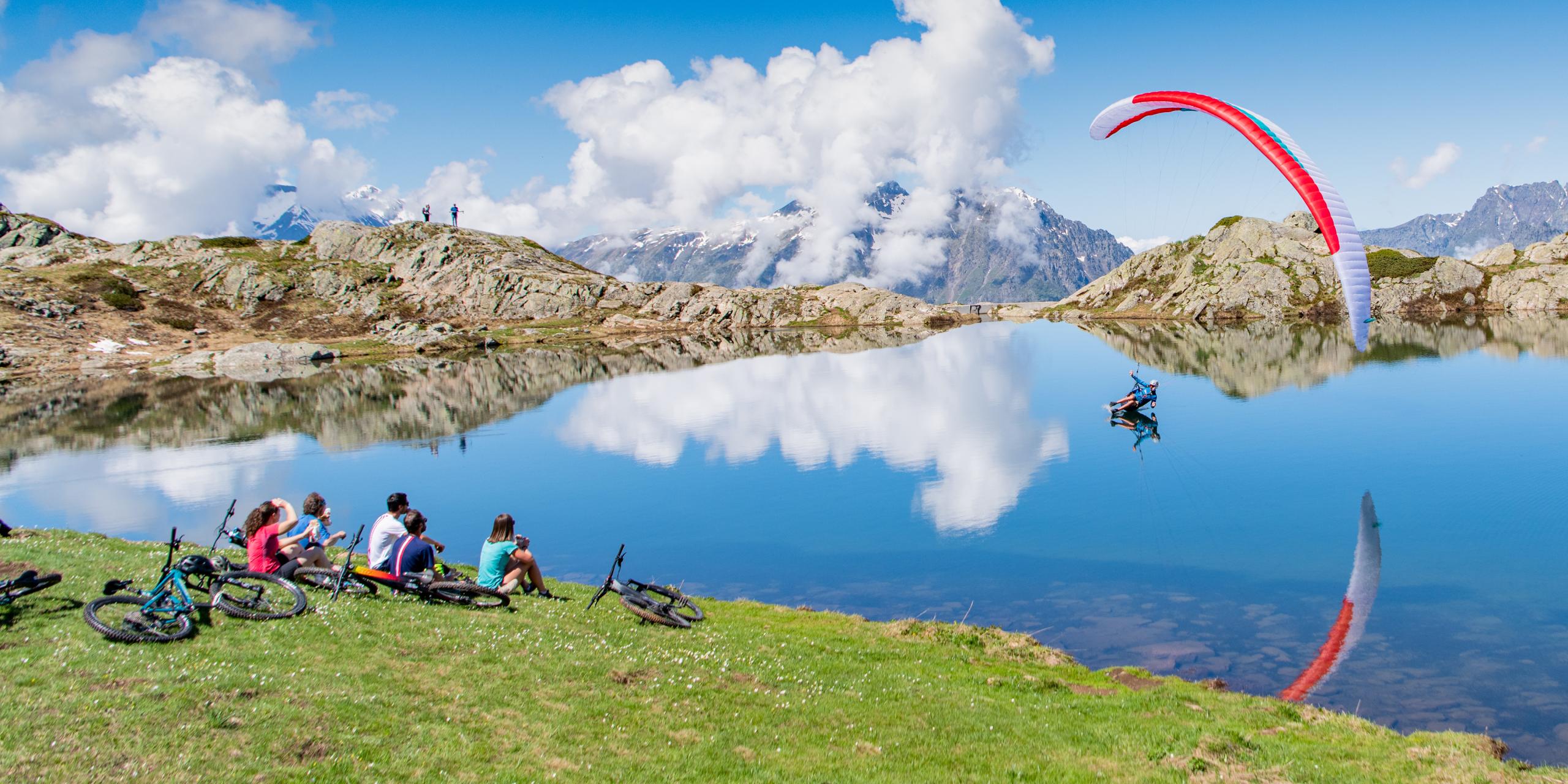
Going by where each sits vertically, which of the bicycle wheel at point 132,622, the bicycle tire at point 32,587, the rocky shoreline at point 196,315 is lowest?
the bicycle wheel at point 132,622

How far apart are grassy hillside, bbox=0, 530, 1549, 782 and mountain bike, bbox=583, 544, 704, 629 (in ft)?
2.22

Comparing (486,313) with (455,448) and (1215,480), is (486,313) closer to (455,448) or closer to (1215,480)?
(455,448)

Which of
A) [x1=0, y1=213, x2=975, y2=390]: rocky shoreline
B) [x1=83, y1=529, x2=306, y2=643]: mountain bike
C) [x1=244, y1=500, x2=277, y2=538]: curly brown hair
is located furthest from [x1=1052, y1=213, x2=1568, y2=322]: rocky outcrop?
[x1=83, y1=529, x2=306, y2=643]: mountain bike

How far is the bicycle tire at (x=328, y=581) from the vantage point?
19.2m

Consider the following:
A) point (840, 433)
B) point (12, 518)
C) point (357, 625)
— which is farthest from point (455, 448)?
point (357, 625)

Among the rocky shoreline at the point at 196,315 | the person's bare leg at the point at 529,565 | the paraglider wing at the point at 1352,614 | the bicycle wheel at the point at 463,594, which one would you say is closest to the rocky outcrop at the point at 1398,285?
the rocky shoreline at the point at 196,315

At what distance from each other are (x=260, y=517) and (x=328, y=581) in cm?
258

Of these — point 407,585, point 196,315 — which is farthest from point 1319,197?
point 196,315

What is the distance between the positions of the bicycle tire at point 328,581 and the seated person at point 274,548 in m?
0.26

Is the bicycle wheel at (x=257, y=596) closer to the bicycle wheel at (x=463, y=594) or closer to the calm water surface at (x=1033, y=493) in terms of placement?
the bicycle wheel at (x=463, y=594)

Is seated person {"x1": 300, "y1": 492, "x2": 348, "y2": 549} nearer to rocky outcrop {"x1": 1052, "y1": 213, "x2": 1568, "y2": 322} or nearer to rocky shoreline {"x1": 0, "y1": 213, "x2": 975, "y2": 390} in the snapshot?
rocky shoreline {"x1": 0, "y1": 213, "x2": 975, "y2": 390}

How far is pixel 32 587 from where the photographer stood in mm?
15484

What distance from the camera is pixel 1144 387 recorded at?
219 feet

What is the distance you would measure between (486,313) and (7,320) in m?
83.0
